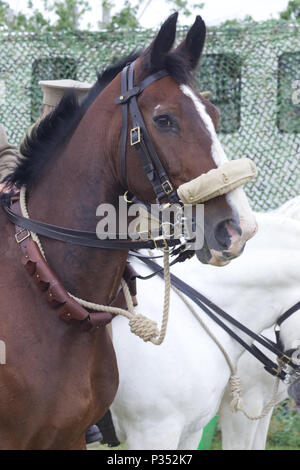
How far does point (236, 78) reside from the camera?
5.48 metres

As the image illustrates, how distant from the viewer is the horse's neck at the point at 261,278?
3.05 metres

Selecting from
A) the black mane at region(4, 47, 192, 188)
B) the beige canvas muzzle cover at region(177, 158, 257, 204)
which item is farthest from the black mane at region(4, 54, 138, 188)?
the beige canvas muzzle cover at region(177, 158, 257, 204)

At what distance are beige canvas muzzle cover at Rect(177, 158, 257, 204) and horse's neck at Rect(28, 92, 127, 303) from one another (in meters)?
0.36

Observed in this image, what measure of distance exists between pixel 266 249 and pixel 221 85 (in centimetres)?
281

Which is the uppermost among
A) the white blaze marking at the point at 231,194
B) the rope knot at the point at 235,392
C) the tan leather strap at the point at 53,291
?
the white blaze marking at the point at 231,194

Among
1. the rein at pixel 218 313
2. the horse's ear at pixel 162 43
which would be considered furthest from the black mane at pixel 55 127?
the rein at pixel 218 313

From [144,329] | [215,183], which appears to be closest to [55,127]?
[215,183]

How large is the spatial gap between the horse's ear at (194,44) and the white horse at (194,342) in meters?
1.12

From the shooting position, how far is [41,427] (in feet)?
7.38

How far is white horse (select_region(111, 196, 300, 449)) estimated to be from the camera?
2.88 m

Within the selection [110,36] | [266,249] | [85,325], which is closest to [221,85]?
[110,36]

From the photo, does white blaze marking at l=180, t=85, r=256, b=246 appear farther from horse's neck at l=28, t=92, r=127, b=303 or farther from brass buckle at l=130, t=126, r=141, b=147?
horse's neck at l=28, t=92, r=127, b=303

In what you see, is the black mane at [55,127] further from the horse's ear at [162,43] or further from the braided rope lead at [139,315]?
the horse's ear at [162,43]
